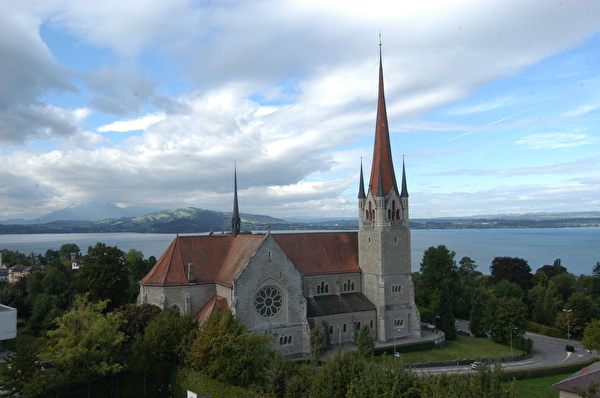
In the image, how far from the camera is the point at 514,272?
250 feet

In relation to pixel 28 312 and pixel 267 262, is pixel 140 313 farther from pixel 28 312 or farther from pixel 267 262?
pixel 28 312

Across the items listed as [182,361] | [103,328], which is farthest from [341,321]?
[103,328]

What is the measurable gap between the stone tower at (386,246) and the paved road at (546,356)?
7.51 m

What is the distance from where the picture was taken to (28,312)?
54.1m

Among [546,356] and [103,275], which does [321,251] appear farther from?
[546,356]

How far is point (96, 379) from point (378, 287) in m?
28.5

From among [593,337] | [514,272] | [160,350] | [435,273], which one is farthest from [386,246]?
[514,272]

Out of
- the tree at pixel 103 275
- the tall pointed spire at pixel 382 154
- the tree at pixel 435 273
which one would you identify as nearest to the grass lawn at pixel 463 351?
the tree at pixel 435 273

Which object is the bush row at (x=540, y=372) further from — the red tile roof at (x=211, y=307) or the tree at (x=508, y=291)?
the red tile roof at (x=211, y=307)

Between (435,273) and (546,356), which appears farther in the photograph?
(435,273)

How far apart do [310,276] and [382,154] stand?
15722mm

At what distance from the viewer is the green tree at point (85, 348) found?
1038 inches

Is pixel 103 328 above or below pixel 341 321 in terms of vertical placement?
above

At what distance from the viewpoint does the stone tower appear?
149 feet
